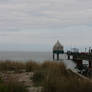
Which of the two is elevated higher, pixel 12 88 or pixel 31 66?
pixel 31 66

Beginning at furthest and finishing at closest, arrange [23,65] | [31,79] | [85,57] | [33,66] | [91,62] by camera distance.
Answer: [85,57] < [91,62] < [23,65] < [33,66] < [31,79]

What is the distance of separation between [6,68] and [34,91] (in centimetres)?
900

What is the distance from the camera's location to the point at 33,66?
56.5ft

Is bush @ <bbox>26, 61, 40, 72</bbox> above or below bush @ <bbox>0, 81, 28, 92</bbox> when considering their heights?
above

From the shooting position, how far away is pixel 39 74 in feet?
41.6

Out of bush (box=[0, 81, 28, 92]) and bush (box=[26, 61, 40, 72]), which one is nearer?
bush (box=[0, 81, 28, 92])

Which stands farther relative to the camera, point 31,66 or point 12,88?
point 31,66

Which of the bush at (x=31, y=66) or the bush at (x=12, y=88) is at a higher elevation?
the bush at (x=31, y=66)

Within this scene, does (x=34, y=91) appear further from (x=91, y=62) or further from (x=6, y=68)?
(x=91, y=62)

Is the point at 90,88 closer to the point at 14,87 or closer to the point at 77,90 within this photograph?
the point at 77,90

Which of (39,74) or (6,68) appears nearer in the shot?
(39,74)

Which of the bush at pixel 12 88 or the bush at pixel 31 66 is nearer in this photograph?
the bush at pixel 12 88

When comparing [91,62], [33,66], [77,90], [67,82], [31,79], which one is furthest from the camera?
[91,62]

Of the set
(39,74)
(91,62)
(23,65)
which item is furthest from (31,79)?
(91,62)
